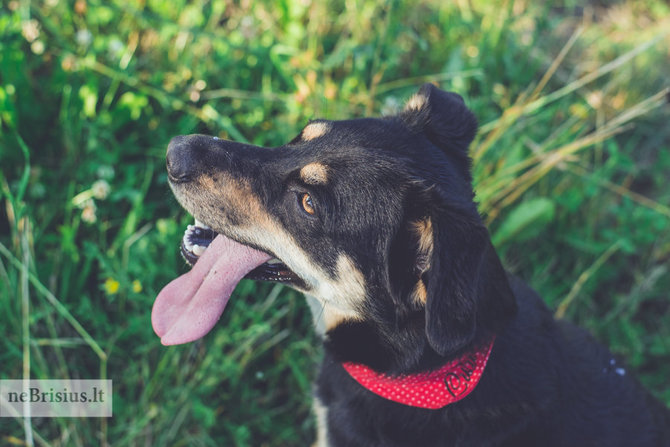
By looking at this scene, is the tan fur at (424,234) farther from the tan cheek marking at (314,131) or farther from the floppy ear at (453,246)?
the tan cheek marking at (314,131)

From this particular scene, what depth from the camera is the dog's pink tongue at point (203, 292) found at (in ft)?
7.86

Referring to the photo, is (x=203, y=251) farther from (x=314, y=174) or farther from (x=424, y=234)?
(x=424, y=234)

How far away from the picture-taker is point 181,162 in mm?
2359

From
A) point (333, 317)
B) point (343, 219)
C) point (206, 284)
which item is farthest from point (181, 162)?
point (333, 317)

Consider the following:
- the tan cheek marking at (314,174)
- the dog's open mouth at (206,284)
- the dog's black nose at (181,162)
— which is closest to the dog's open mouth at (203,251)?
the dog's open mouth at (206,284)

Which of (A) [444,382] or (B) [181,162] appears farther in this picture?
(B) [181,162]

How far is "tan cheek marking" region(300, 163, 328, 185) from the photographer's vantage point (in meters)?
2.26

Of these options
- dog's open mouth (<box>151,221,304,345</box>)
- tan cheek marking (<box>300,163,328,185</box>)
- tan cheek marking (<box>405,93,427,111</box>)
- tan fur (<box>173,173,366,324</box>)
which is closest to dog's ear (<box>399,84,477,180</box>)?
tan cheek marking (<box>405,93,427,111</box>)

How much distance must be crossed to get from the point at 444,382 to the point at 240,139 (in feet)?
6.85

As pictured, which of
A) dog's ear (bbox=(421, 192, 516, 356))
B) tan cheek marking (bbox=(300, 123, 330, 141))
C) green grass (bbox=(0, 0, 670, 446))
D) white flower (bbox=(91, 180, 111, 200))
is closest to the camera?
dog's ear (bbox=(421, 192, 516, 356))

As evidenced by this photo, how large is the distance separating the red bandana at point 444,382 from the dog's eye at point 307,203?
0.74 meters

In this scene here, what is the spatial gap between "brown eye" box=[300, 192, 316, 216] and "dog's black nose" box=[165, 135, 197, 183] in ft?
1.53

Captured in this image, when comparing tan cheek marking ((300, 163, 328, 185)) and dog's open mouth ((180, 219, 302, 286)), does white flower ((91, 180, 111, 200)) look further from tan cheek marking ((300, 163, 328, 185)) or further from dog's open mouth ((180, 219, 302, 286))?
tan cheek marking ((300, 163, 328, 185))

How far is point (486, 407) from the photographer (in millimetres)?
2193
